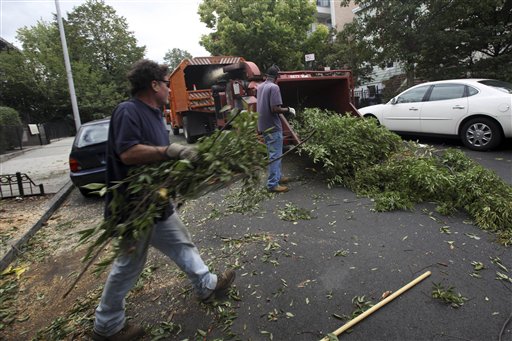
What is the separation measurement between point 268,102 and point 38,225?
13.6 feet

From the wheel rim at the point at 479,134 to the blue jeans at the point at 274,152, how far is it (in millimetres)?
4470

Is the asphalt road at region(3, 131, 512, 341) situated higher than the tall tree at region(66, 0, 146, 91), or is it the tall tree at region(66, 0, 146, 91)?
the tall tree at region(66, 0, 146, 91)

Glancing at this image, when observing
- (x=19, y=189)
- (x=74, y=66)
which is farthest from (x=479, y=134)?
(x=74, y=66)

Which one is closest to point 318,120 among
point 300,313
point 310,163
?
point 310,163

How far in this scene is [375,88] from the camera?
21.9 m

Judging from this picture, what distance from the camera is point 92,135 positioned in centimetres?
671

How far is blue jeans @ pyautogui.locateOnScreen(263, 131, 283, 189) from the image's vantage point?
17.4ft

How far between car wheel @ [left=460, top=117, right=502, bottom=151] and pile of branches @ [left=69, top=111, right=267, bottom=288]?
663 centimetres

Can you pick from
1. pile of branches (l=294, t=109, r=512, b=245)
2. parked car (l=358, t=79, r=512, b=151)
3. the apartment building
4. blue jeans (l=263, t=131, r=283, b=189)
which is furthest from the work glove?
the apartment building

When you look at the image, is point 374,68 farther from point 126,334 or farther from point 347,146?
point 126,334

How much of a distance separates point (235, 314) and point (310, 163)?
448 cm

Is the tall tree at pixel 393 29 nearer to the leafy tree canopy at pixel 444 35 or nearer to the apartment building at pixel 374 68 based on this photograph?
the leafy tree canopy at pixel 444 35

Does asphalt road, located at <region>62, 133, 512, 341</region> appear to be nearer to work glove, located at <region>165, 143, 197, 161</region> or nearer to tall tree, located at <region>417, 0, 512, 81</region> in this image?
work glove, located at <region>165, 143, 197, 161</region>

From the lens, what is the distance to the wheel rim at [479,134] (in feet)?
22.6
